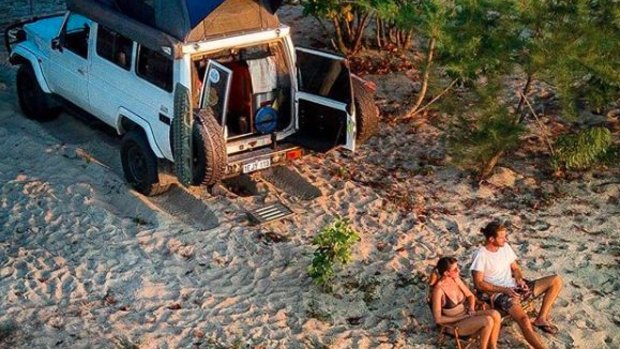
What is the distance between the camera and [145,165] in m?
10.7

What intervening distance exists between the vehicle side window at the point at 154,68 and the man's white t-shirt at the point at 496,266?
3.51m

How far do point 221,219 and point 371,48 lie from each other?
215 inches

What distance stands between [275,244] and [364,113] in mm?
1723

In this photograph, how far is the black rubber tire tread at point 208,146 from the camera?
9625 millimetres

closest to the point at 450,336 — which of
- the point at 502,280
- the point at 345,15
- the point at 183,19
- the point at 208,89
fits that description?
the point at 502,280

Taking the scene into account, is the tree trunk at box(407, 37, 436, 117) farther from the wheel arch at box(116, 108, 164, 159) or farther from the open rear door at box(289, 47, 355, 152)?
the wheel arch at box(116, 108, 164, 159)

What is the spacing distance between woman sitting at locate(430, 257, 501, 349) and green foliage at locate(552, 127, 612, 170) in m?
3.40

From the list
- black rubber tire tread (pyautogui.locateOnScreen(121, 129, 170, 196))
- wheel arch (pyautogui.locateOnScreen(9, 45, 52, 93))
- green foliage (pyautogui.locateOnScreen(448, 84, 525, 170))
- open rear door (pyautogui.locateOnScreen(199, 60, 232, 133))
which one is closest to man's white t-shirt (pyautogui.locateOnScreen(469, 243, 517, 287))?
green foliage (pyautogui.locateOnScreen(448, 84, 525, 170))

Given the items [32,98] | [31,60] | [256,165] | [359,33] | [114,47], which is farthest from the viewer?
[359,33]

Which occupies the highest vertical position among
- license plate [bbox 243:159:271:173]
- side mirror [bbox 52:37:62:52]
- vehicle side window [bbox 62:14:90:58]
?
vehicle side window [bbox 62:14:90:58]

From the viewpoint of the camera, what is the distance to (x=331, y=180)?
37.1 feet

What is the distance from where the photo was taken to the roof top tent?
9.98 metres

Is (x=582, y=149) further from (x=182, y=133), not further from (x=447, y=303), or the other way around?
(x=182, y=133)

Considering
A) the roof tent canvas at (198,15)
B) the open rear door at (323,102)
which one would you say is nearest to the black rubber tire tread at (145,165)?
the roof tent canvas at (198,15)
